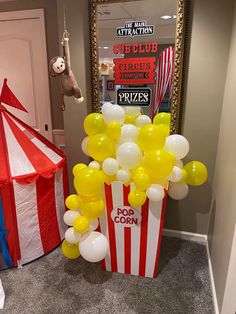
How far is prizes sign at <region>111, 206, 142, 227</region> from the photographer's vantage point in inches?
71.7

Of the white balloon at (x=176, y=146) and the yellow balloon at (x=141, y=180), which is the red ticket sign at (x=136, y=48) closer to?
the white balloon at (x=176, y=146)

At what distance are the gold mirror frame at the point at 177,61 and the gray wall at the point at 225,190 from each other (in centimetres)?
35

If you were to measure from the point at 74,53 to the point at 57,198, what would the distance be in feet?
4.27

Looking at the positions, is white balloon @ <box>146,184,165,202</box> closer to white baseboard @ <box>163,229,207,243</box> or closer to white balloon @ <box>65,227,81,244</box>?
white balloon @ <box>65,227,81,244</box>

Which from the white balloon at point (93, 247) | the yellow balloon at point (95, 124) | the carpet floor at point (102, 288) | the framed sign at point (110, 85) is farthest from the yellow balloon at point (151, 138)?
the carpet floor at point (102, 288)

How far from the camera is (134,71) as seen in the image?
7.18 feet

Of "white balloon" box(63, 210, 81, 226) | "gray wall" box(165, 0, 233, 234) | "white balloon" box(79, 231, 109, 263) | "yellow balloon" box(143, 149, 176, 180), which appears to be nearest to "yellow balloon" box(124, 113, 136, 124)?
"gray wall" box(165, 0, 233, 234)

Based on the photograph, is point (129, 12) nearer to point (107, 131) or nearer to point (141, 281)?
point (107, 131)

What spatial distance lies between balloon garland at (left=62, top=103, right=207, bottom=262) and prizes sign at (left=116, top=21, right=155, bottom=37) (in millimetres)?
794

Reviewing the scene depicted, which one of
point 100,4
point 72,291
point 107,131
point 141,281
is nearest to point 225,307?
point 141,281

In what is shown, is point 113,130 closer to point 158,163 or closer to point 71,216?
point 158,163

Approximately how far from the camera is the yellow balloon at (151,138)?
61.6 inches

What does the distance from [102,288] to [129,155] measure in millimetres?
1061

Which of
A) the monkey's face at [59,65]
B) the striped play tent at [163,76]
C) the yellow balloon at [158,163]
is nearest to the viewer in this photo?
the yellow balloon at [158,163]
